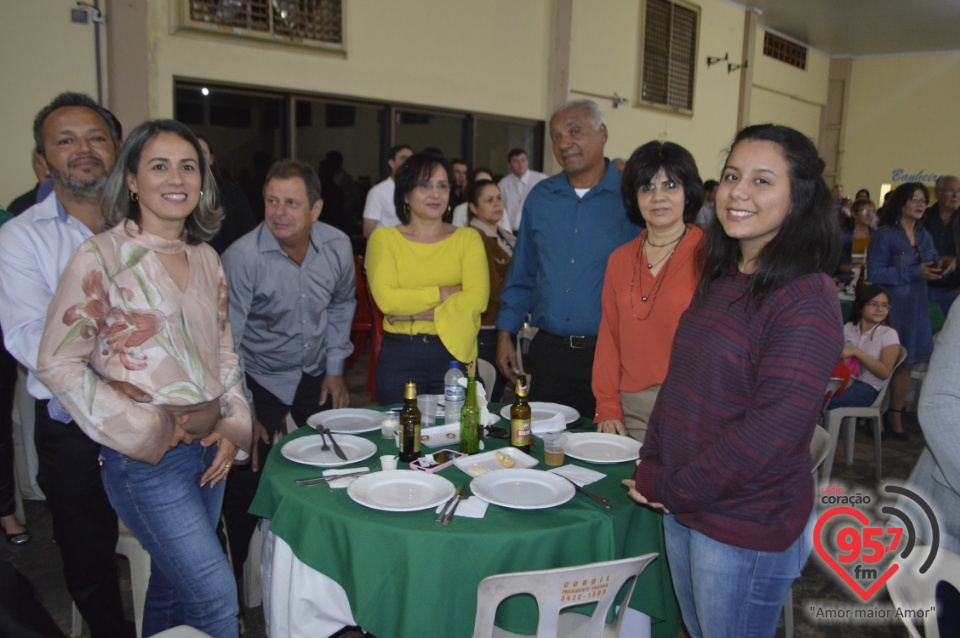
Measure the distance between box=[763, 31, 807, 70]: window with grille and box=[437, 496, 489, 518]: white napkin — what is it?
43.6ft

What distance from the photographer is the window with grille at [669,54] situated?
32.1 ft

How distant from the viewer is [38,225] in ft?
6.48

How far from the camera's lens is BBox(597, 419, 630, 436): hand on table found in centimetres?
236

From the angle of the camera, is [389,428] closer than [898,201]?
Yes

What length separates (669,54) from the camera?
10156 millimetres

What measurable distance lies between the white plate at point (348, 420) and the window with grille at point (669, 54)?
867 cm

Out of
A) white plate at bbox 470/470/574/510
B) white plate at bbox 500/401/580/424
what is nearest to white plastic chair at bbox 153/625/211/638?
white plate at bbox 470/470/574/510

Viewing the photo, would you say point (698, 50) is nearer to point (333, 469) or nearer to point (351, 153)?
point (351, 153)

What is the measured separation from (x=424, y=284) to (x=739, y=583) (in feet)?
6.09

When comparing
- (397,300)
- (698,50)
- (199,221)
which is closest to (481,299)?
(397,300)

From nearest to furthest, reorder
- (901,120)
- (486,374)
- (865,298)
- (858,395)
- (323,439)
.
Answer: (323,439)
(486,374)
(858,395)
(865,298)
(901,120)

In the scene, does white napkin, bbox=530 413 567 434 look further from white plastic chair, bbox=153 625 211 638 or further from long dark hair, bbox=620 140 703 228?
white plastic chair, bbox=153 625 211 638

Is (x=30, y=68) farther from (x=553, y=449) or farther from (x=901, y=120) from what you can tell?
(x=901, y=120)

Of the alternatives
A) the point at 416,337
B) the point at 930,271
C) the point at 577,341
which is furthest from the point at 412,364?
the point at 930,271
